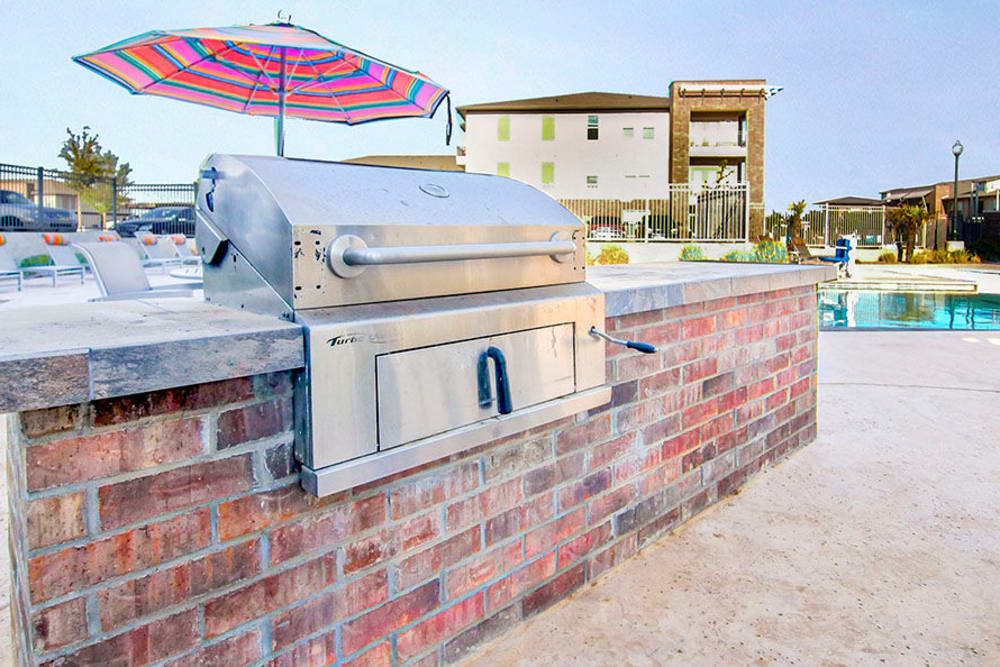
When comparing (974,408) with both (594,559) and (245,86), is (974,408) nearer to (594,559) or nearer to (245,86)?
(594,559)

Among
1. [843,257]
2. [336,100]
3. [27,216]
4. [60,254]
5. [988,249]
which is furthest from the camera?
[988,249]

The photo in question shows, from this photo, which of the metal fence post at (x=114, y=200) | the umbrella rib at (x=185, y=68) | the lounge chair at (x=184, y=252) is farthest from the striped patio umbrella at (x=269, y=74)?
the metal fence post at (x=114, y=200)

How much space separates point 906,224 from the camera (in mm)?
23438

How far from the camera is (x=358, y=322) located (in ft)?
4.21

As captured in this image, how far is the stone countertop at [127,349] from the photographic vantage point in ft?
3.06

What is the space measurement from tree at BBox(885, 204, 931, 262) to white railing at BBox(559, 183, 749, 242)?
26.7 feet

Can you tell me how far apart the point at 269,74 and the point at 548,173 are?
27.6m

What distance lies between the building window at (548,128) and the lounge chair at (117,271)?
2895cm

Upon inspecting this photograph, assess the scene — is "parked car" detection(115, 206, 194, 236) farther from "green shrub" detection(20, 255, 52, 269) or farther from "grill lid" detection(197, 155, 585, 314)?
"grill lid" detection(197, 155, 585, 314)

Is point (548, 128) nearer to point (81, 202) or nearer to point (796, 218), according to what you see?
point (796, 218)

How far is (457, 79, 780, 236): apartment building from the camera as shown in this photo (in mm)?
30359

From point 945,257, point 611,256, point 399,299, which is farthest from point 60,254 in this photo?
point 945,257

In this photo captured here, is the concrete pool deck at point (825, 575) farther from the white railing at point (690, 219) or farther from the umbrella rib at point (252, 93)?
the white railing at point (690, 219)

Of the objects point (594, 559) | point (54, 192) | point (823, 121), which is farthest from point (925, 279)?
point (823, 121)
